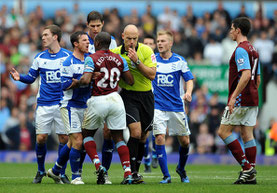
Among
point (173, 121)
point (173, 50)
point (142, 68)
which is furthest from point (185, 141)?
point (173, 50)

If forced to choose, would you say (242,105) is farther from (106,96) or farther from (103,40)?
(103,40)

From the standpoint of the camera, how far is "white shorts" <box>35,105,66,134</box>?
11.2m

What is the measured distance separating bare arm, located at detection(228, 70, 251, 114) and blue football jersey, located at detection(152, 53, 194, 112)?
1.50m

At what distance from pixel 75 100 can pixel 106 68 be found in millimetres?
993

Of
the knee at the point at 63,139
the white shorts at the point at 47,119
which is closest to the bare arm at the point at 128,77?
the white shorts at the point at 47,119

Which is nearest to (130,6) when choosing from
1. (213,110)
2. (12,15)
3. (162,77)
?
(12,15)

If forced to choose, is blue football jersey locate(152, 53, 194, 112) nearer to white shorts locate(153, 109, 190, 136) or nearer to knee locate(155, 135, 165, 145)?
white shorts locate(153, 109, 190, 136)

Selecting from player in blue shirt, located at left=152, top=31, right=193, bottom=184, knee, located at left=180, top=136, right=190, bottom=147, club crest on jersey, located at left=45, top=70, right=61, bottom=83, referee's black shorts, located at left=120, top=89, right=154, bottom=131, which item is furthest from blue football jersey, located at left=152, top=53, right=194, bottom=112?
club crest on jersey, located at left=45, top=70, right=61, bottom=83

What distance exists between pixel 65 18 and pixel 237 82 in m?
13.8

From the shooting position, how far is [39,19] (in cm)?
2380

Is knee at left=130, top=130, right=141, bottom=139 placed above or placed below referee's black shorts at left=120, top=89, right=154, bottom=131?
below

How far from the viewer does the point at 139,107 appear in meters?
10.4

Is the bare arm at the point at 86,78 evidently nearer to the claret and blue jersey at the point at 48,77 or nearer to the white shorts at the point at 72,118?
the white shorts at the point at 72,118

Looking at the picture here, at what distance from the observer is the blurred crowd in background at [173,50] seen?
66.1ft
